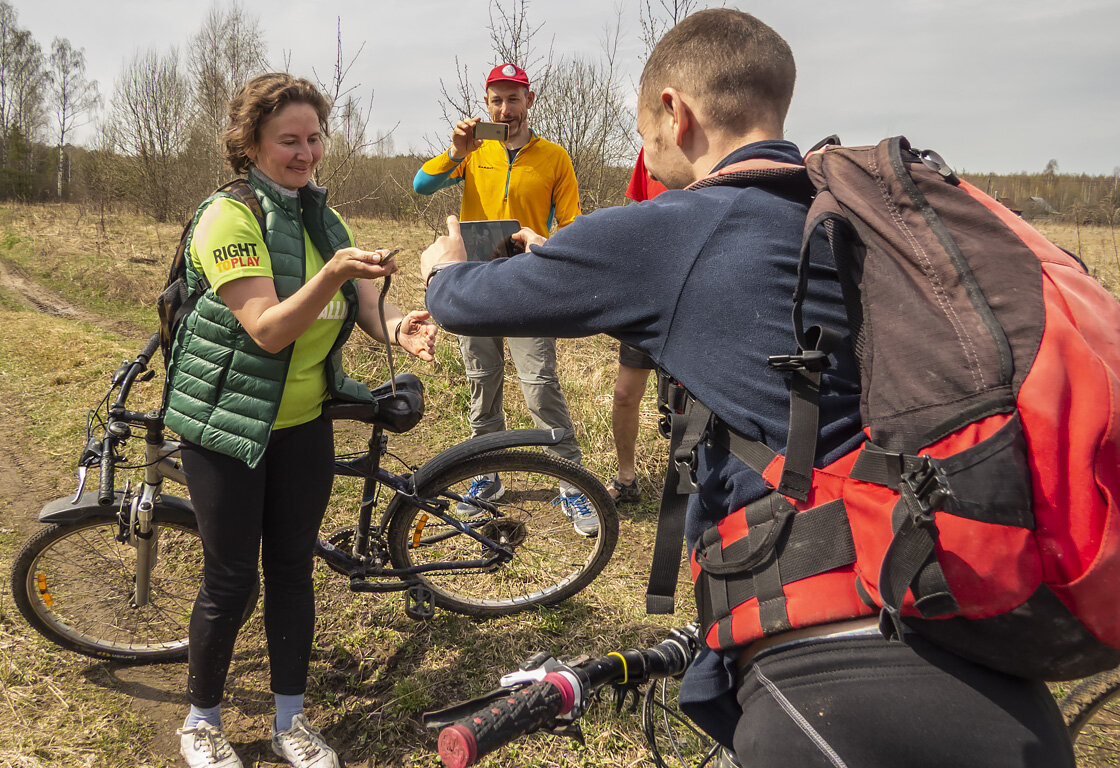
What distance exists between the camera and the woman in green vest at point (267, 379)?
204cm

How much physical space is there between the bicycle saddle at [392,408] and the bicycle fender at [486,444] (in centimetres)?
30

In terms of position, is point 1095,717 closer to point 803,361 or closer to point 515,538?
point 803,361

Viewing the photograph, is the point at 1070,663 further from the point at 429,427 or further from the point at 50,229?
the point at 50,229

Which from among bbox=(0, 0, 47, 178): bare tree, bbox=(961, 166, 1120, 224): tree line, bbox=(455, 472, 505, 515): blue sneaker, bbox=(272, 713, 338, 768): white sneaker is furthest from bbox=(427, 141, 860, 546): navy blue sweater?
bbox=(0, 0, 47, 178): bare tree

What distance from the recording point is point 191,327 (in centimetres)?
216

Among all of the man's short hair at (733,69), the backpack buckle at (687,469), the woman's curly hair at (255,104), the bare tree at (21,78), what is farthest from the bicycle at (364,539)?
the bare tree at (21,78)

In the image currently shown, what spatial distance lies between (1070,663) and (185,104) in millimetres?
27682

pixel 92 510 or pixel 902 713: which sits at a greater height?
pixel 902 713

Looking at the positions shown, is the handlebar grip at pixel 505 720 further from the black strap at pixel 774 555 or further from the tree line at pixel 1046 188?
the tree line at pixel 1046 188

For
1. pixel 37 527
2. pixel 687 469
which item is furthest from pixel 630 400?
pixel 37 527

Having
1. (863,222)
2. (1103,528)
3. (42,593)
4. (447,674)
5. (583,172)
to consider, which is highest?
(583,172)

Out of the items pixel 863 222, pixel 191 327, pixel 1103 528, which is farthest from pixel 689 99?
pixel 191 327

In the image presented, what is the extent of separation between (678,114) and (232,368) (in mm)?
1506

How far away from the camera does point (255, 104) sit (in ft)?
7.06
